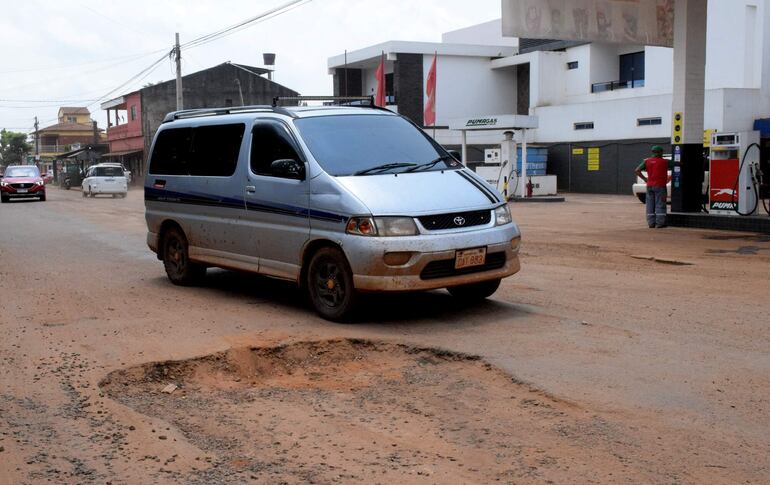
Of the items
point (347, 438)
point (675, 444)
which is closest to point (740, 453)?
point (675, 444)

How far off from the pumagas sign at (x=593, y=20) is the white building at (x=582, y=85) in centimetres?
927

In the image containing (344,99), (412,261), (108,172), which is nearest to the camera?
(412,261)

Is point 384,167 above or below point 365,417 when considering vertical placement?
above

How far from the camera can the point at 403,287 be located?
7.53 meters

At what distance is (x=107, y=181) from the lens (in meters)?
42.5

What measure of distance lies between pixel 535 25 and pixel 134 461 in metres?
15.7

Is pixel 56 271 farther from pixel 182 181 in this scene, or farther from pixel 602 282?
pixel 602 282

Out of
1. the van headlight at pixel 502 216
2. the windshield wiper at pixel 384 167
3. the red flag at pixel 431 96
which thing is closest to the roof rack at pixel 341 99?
the windshield wiper at pixel 384 167

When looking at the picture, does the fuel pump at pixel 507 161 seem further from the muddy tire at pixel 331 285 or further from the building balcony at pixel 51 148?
the building balcony at pixel 51 148

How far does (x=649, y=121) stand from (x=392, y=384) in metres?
31.7

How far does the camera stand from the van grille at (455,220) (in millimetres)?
7625

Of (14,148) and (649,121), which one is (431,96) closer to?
(649,121)

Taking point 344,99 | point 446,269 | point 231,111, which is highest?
point 344,99

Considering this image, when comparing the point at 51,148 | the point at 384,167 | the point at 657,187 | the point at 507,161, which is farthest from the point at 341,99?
the point at 51,148
